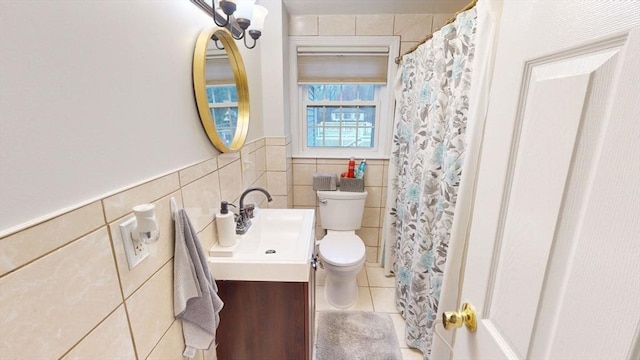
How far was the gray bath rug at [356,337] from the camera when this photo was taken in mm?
1673

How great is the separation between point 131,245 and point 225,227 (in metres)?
0.51

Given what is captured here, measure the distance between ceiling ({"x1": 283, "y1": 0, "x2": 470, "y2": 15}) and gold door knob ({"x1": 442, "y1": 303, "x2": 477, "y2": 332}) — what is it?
1957 millimetres

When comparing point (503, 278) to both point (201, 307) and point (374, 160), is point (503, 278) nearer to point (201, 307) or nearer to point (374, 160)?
point (201, 307)

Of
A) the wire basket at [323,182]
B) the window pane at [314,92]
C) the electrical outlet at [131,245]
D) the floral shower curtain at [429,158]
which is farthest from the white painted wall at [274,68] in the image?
the electrical outlet at [131,245]

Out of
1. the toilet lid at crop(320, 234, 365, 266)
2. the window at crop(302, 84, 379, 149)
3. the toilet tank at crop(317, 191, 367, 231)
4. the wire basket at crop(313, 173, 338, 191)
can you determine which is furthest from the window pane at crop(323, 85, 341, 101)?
the toilet lid at crop(320, 234, 365, 266)

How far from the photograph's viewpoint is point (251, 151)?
1.66 m

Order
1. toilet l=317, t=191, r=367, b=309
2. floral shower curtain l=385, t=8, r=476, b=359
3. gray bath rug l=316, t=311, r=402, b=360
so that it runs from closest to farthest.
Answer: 1. floral shower curtain l=385, t=8, r=476, b=359
2. gray bath rug l=316, t=311, r=402, b=360
3. toilet l=317, t=191, r=367, b=309

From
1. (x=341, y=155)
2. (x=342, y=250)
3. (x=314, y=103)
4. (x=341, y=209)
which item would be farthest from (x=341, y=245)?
(x=314, y=103)

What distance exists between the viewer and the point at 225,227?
1.15m

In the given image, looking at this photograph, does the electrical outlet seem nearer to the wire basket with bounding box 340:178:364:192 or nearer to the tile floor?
the tile floor

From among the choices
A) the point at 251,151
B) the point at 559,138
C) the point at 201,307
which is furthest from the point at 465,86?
the point at 201,307

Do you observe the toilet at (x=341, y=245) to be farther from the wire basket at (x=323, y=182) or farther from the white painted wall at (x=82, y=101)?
the white painted wall at (x=82, y=101)

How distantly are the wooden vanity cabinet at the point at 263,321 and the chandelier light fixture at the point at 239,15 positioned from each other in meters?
Answer: 1.04

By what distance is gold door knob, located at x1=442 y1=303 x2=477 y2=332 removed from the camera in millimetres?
696
